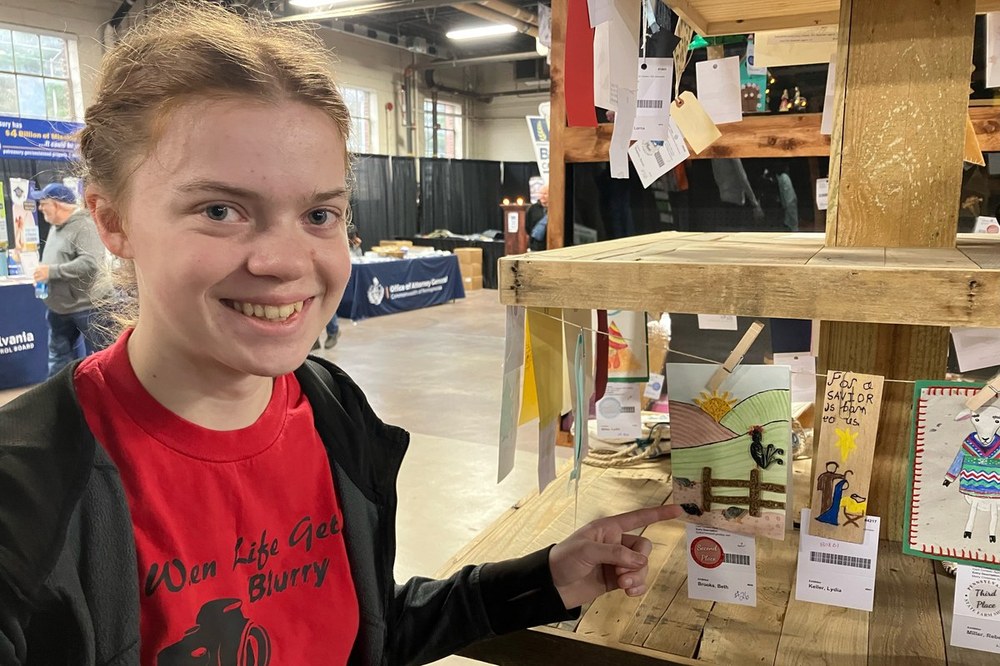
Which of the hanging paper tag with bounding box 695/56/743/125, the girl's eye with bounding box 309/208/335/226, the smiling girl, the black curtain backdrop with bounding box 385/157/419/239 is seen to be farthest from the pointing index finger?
the black curtain backdrop with bounding box 385/157/419/239

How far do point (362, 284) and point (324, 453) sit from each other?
7394mm

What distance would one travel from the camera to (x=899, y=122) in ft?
3.14

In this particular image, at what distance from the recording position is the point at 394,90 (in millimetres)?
12570

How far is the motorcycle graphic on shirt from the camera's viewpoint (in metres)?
0.80

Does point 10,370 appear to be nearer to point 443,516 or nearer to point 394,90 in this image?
point 443,516

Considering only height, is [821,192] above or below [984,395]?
above

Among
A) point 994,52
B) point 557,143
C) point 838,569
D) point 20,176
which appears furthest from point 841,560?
point 20,176

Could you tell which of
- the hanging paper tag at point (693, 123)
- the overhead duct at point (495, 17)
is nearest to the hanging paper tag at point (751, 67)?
the hanging paper tag at point (693, 123)

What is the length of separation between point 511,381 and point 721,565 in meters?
0.34

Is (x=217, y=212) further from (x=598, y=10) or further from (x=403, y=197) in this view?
(x=403, y=197)

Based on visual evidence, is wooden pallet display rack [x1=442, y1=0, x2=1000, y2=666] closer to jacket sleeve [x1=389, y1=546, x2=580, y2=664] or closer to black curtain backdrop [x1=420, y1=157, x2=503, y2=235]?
jacket sleeve [x1=389, y1=546, x2=580, y2=664]

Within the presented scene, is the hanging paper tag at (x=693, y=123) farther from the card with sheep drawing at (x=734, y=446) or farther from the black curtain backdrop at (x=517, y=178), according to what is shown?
the black curtain backdrop at (x=517, y=178)

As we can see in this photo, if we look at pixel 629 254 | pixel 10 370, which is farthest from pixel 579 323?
pixel 10 370

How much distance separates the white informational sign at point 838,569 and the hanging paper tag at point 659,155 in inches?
26.8
